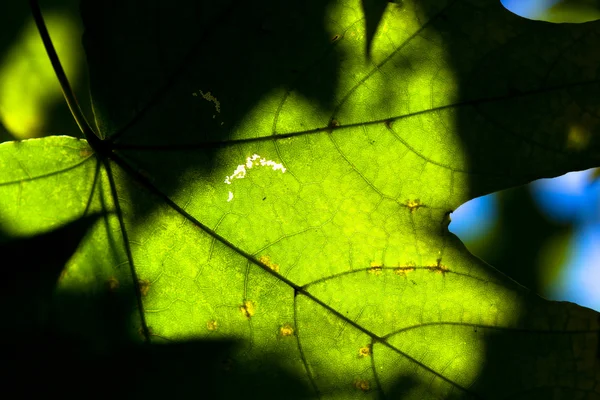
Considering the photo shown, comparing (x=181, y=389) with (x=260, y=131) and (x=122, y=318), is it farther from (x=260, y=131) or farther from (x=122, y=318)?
(x=260, y=131)

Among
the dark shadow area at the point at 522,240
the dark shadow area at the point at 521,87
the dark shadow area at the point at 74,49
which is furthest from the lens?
the dark shadow area at the point at 522,240

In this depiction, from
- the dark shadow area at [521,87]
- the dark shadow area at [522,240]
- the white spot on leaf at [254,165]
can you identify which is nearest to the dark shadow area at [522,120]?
the dark shadow area at [521,87]

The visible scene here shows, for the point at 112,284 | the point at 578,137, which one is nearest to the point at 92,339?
the point at 112,284

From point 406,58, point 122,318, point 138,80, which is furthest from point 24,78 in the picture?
point 406,58

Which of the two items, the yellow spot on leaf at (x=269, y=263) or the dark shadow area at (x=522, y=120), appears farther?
the yellow spot on leaf at (x=269, y=263)

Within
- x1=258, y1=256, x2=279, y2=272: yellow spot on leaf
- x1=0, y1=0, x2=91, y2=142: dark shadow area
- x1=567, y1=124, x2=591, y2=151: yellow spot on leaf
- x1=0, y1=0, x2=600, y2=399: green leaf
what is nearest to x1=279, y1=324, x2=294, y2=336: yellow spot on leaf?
x1=0, y1=0, x2=600, y2=399: green leaf

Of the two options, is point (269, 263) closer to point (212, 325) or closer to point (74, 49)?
point (212, 325)

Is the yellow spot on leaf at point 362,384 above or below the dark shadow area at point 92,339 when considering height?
below

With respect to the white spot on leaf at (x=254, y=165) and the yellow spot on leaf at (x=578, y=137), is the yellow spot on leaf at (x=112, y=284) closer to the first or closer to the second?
the white spot on leaf at (x=254, y=165)
